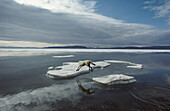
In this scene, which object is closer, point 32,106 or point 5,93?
point 32,106

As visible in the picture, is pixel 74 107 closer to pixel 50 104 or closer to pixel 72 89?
pixel 50 104

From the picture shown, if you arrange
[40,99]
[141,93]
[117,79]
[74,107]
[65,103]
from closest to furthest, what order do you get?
1. [74,107]
2. [65,103]
3. [40,99]
4. [141,93]
5. [117,79]

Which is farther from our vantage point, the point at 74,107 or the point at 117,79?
the point at 117,79

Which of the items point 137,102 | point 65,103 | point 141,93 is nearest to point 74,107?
point 65,103

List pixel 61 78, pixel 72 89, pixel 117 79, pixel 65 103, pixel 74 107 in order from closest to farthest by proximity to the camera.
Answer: pixel 74 107 < pixel 65 103 < pixel 72 89 < pixel 117 79 < pixel 61 78

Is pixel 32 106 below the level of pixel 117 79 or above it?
below

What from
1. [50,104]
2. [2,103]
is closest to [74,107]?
[50,104]

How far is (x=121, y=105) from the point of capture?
4.25 metres

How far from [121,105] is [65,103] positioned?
7.67 ft

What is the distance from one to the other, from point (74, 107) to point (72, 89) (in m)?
1.78

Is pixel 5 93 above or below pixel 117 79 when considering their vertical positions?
below

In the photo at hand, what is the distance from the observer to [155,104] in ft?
14.0

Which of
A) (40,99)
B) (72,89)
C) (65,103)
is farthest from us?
(72,89)

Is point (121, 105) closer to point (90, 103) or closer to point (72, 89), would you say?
point (90, 103)
